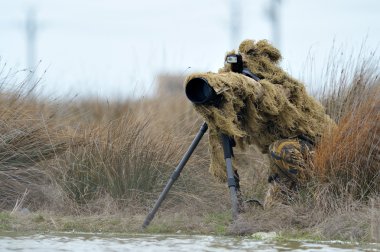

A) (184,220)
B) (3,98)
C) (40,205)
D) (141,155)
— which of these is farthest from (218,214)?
(3,98)

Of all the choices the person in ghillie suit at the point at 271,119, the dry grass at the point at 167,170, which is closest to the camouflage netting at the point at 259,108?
the person in ghillie suit at the point at 271,119

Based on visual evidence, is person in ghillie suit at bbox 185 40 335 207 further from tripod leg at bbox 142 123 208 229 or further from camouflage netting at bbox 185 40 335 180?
tripod leg at bbox 142 123 208 229

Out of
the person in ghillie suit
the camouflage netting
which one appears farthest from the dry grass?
the camouflage netting

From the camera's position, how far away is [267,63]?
9109 millimetres

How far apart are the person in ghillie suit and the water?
3.27 ft

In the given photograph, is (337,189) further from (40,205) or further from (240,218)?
(40,205)

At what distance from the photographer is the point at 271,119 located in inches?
349

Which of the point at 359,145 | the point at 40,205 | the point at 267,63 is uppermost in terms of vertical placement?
the point at 267,63

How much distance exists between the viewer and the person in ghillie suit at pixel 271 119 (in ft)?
27.0

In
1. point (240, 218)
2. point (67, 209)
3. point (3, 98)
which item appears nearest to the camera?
point (240, 218)

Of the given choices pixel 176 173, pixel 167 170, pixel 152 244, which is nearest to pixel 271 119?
pixel 176 173

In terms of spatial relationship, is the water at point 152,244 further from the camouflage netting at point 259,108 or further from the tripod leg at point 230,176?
the camouflage netting at point 259,108

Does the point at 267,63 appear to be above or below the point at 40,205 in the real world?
above

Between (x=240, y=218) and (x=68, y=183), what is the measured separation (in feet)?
7.50
